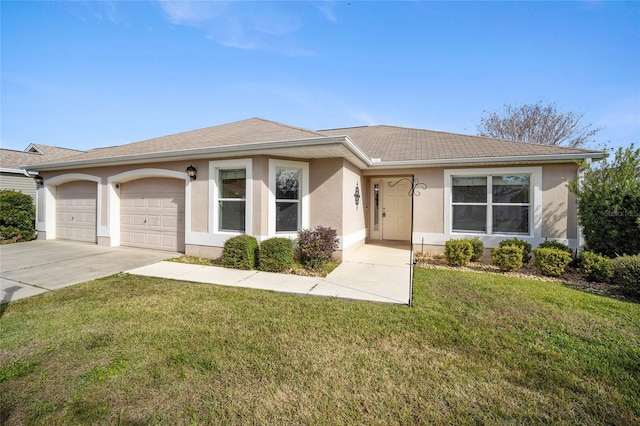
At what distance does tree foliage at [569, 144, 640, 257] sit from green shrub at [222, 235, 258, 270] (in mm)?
8352

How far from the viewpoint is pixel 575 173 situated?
7.54m

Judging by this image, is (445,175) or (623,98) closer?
(445,175)

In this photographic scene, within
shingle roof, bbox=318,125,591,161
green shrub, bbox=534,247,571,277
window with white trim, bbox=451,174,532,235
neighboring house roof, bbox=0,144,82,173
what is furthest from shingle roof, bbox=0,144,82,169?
green shrub, bbox=534,247,571,277

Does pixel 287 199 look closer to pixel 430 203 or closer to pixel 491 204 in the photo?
pixel 430 203

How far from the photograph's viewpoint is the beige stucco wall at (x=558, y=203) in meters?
7.52

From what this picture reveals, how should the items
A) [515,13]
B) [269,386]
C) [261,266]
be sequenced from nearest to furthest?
[269,386], [261,266], [515,13]

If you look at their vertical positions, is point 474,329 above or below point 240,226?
below

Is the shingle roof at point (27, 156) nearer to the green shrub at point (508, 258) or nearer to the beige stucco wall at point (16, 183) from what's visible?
the beige stucco wall at point (16, 183)

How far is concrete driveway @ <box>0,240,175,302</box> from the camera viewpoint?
5387 mm

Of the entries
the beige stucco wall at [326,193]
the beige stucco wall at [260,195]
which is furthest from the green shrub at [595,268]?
the beige stucco wall at [260,195]

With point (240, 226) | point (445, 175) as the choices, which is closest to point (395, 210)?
point (445, 175)

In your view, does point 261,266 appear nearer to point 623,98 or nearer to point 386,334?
point 386,334

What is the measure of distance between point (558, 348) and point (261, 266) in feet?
18.0

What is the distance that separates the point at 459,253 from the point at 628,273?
2.95 meters
